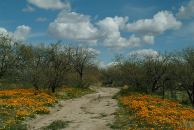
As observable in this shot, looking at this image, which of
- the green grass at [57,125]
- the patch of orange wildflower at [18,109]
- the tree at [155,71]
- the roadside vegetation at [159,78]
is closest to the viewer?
the green grass at [57,125]

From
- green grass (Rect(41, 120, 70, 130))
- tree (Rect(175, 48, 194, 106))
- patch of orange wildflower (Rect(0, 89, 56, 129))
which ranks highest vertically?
tree (Rect(175, 48, 194, 106))

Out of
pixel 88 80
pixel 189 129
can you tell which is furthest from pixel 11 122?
pixel 88 80

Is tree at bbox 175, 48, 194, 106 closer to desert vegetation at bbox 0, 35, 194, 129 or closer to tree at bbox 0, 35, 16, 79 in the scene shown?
desert vegetation at bbox 0, 35, 194, 129

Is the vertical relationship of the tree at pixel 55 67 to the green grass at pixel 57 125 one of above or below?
above

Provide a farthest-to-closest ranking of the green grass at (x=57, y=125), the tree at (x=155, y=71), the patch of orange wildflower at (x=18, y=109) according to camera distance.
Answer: the tree at (x=155, y=71) < the patch of orange wildflower at (x=18, y=109) < the green grass at (x=57, y=125)

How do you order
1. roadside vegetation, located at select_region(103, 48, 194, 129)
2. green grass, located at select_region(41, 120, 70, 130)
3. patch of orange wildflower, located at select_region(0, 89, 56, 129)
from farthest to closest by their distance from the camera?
1. roadside vegetation, located at select_region(103, 48, 194, 129)
2. patch of orange wildflower, located at select_region(0, 89, 56, 129)
3. green grass, located at select_region(41, 120, 70, 130)

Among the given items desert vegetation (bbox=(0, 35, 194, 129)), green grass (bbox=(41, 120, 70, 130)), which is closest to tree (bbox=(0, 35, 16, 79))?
desert vegetation (bbox=(0, 35, 194, 129))

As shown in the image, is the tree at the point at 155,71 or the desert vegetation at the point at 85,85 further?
the tree at the point at 155,71

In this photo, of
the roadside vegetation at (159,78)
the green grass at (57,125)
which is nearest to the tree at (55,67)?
the roadside vegetation at (159,78)

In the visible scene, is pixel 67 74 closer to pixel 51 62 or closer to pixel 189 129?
pixel 51 62

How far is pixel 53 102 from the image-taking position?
112 feet

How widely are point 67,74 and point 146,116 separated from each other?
28.9m

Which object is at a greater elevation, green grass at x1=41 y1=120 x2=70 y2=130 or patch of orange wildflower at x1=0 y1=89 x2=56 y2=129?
patch of orange wildflower at x1=0 y1=89 x2=56 y2=129

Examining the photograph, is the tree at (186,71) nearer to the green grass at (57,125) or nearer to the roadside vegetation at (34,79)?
the roadside vegetation at (34,79)
